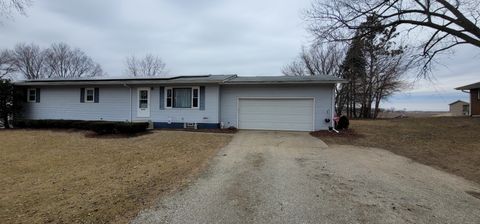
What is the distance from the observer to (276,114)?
52.7ft

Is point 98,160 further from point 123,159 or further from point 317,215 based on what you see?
point 317,215

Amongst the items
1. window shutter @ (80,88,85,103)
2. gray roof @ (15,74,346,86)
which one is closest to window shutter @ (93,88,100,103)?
gray roof @ (15,74,346,86)

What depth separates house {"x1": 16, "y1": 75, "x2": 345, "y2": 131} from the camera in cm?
1566

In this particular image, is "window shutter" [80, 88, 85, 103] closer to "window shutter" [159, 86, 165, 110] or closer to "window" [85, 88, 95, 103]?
"window" [85, 88, 95, 103]

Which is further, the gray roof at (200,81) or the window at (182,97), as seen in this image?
the window at (182,97)

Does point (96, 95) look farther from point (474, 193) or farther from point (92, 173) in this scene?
point (474, 193)

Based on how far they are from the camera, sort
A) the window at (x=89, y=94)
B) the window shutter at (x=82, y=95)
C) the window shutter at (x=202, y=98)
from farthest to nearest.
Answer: the window shutter at (x=82, y=95)
the window at (x=89, y=94)
the window shutter at (x=202, y=98)

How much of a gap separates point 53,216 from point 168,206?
64.0 inches

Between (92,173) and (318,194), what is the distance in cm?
537

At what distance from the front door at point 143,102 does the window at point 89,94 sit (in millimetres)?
3125

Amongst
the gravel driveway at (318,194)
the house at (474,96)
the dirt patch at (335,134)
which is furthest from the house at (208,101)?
the house at (474,96)

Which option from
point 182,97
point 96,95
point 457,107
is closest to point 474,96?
point 457,107

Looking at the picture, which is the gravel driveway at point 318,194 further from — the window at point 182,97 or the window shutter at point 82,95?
the window shutter at point 82,95

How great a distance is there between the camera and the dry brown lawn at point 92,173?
4.64 meters
